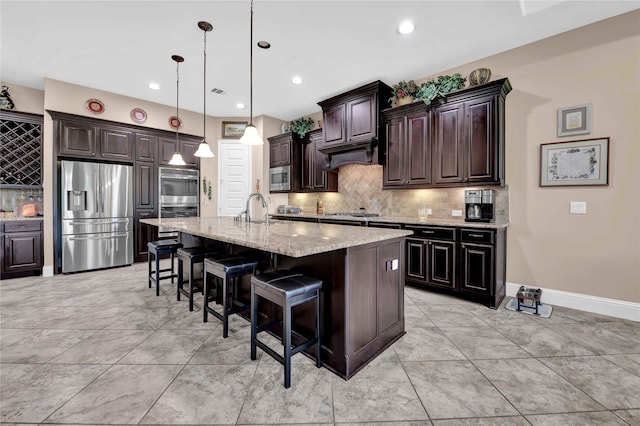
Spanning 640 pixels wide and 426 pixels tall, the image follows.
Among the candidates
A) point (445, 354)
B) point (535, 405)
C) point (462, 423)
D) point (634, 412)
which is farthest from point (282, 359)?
point (634, 412)

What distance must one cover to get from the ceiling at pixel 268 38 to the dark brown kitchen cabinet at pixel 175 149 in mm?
1079

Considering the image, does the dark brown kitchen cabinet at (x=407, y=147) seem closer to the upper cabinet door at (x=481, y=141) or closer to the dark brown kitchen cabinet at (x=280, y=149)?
the upper cabinet door at (x=481, y=141)

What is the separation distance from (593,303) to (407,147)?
269 centimetres

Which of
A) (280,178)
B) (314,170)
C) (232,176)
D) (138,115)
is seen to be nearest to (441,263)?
(314,170)

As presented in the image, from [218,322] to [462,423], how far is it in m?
2.11

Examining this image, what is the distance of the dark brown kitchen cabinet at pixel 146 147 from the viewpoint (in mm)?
5125

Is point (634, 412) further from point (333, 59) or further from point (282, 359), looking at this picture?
point (333, 59)

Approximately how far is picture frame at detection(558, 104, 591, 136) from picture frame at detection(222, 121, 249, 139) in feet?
17.9

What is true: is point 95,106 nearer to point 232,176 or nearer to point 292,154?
point 232,176

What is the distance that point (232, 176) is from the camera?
6.31 metres

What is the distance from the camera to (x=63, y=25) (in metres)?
3.10

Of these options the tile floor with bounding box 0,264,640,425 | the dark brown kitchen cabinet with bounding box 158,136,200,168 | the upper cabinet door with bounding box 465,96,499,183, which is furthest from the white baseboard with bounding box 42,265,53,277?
the upper cabinet door with bounding box 465,96,499,183

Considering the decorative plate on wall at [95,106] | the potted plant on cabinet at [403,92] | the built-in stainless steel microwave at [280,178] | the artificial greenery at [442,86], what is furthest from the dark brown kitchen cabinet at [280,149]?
the decorative plate on wall at [95,106]

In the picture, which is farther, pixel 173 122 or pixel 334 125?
pixel 173 122
